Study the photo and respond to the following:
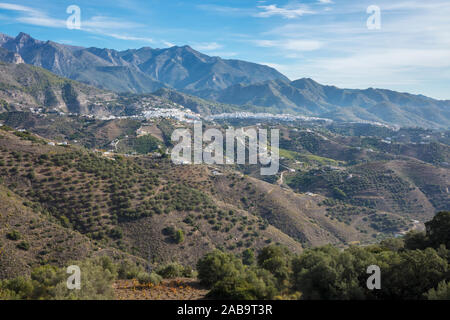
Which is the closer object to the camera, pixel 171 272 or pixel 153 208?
pixel 171 272

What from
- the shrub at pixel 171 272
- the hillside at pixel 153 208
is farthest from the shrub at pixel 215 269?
the hillside at pixel 153 208

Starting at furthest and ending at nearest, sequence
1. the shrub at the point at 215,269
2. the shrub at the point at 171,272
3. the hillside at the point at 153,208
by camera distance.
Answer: the hillside at the point at 153,208, the shrub at the point at 171,272, the shrub at the point at 215,269

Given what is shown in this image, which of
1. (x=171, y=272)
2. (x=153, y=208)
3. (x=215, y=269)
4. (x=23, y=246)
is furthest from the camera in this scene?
(x=153, y=208)

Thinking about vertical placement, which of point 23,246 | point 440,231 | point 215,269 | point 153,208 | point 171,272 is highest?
Result: point 440,231

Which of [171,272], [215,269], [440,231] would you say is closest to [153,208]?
[171,272]

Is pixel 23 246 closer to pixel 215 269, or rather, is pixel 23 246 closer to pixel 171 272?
pixel 171 272

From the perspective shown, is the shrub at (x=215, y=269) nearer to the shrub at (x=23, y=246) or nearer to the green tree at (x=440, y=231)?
the green tree at (x=440, y=231)

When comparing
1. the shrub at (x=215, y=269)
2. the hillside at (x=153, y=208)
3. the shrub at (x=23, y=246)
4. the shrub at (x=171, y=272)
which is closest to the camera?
the shrub at (x=215, y=269)

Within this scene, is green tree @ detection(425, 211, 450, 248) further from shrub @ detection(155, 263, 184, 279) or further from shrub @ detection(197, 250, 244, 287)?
shrub @ detection(155, 263, 184, 279)

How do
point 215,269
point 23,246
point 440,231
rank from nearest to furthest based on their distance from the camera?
point 215,269 → point 440,231 → point 23,246
